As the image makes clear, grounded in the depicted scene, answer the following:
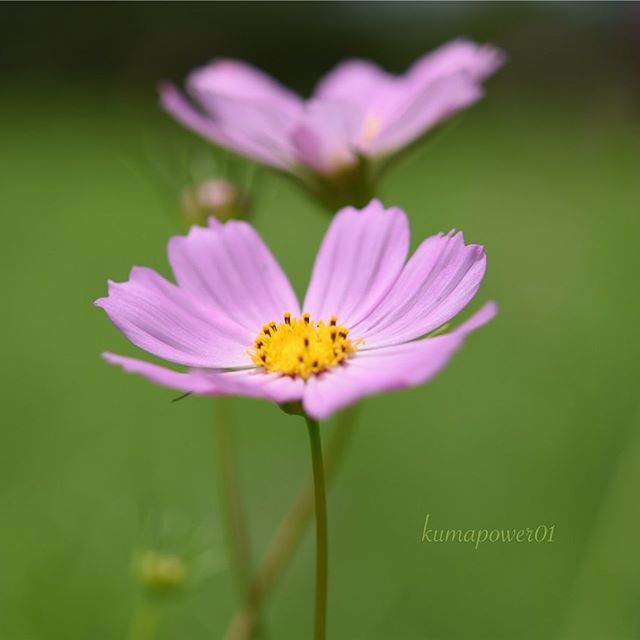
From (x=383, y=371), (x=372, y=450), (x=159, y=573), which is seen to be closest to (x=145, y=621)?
(x=159, y=573)

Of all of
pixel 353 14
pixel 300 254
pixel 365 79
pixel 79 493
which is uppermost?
pixel 353 14

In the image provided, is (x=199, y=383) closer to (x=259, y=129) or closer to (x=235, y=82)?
(x=259, y=129)

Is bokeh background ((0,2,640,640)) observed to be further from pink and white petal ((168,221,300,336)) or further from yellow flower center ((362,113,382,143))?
pink and white petal ((168,221,300,336))

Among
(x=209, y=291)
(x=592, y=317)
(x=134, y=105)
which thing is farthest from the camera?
(x=134, y=105)

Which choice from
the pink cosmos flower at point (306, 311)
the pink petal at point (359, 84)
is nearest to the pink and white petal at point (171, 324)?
the pink cosmos flower at point (306, 311)

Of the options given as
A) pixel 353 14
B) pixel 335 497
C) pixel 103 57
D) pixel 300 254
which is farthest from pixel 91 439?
pixel 353 14

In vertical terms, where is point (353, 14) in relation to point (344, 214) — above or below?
above

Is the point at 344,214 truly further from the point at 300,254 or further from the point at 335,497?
the point at 300,254

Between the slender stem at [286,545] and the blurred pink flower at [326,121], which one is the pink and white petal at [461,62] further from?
the slender stem at [286,545]
